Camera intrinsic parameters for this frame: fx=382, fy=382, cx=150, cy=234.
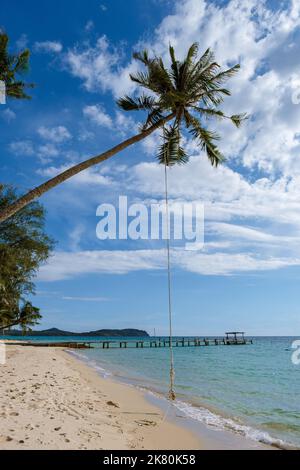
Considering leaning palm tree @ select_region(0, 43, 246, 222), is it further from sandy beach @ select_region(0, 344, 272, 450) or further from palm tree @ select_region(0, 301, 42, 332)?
palm tree @ select_region(0, 301, 42, 332)

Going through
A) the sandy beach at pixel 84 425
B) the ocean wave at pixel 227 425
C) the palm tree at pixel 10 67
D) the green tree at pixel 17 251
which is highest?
the palm tree at pixel 10 67

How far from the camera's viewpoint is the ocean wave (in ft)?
29.3

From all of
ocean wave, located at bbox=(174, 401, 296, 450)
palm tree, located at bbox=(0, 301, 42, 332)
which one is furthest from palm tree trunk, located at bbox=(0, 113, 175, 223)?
palm tree, located at bbox=(0, 301, 42, 332)

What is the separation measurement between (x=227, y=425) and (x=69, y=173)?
7.80 m

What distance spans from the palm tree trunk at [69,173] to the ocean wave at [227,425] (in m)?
7.33

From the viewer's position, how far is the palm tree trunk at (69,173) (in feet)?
25.7

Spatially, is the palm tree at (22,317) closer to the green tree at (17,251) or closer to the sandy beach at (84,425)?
the green tree at (17,251)

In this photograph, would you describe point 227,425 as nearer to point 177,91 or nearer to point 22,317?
point 177,91

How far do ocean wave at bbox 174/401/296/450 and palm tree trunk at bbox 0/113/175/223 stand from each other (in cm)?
733

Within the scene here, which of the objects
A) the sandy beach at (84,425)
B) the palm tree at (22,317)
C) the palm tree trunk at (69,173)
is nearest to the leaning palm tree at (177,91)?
the palm tree trunk at (69,173)

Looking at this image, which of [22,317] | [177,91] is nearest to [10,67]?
[177,91]

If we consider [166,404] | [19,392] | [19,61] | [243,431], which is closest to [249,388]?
[166,404]

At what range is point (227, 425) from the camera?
1032 centimetres

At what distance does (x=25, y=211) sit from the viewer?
2034 cm
